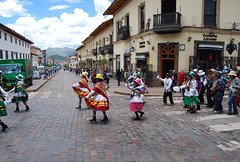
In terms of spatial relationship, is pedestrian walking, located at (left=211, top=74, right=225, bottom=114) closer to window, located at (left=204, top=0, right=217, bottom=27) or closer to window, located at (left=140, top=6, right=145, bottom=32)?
window, located at (left=204, top=0, right=217, bottom=27)

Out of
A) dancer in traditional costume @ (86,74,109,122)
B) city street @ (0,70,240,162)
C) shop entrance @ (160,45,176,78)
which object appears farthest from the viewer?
shop entrance @ (160,45,176,78)

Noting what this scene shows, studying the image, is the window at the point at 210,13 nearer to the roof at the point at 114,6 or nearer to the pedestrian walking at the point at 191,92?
the roof at the point at 114,6

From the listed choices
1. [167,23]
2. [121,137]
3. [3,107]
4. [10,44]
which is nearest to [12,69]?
[3,107]

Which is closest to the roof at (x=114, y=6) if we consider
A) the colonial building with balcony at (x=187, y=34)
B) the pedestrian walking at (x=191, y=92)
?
the colonial building with balcony at (x=187, y=34)

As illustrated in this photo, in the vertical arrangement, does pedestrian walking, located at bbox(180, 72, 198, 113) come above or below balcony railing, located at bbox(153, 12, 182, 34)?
below

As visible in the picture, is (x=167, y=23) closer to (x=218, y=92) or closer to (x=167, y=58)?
(x=167, y=58)

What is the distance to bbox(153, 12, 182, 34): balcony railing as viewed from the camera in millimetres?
14453

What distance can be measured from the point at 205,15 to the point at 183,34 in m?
2.40

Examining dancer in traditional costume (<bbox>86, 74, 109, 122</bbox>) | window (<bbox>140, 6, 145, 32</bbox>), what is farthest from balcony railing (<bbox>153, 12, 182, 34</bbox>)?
dancer in traditional costume (<bbox>86, 74, 109, 122</bbox>)

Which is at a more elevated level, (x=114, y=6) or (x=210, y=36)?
(x=114, y=6)

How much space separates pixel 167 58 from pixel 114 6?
1082 centimetres

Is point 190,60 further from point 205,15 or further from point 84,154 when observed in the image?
point 84,154

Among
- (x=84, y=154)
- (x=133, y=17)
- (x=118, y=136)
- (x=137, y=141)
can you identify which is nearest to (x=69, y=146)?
(x=84, y=154)

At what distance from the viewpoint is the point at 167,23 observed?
14750mm
